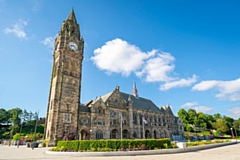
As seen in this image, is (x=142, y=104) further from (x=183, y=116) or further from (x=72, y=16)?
(x=183, y=116)

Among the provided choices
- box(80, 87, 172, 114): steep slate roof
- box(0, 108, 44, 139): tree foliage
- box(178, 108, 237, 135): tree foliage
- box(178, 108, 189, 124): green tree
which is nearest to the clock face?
box(80, 87, 172, 114): steep slate roof

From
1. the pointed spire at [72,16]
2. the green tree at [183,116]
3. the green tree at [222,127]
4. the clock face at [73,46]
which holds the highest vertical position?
the pointed spire at [72,16]

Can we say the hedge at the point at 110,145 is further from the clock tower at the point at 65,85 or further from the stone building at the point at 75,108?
the clock tower at the point at 65,85

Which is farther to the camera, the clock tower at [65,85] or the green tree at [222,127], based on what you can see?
the green tree at [222,127]

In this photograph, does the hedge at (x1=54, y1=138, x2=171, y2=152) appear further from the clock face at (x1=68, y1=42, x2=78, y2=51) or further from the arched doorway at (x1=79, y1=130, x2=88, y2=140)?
the clock face at (x1=68, y1=42, x2=78, y2=51)

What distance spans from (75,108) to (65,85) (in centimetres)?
586

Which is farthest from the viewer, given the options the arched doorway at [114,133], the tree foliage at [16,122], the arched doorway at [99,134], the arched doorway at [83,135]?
the tree foliage at [16,122]

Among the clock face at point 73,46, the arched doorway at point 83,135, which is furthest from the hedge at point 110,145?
the clock face at point 73,46

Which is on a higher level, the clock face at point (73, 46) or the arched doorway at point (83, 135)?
the clock face at point (73, 46)

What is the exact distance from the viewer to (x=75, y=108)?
35.6 m

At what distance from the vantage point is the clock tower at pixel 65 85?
32188mm

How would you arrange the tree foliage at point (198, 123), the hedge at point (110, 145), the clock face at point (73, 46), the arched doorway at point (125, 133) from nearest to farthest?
1. the hedge at point (110, 145)
2. the clock face at point (73, 46)
3. the arched doorway at point (125, 133)
4. the tree foliage at point (198, 123)

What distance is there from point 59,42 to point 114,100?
21.2m

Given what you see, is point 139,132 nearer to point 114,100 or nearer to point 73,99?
point 114,100
